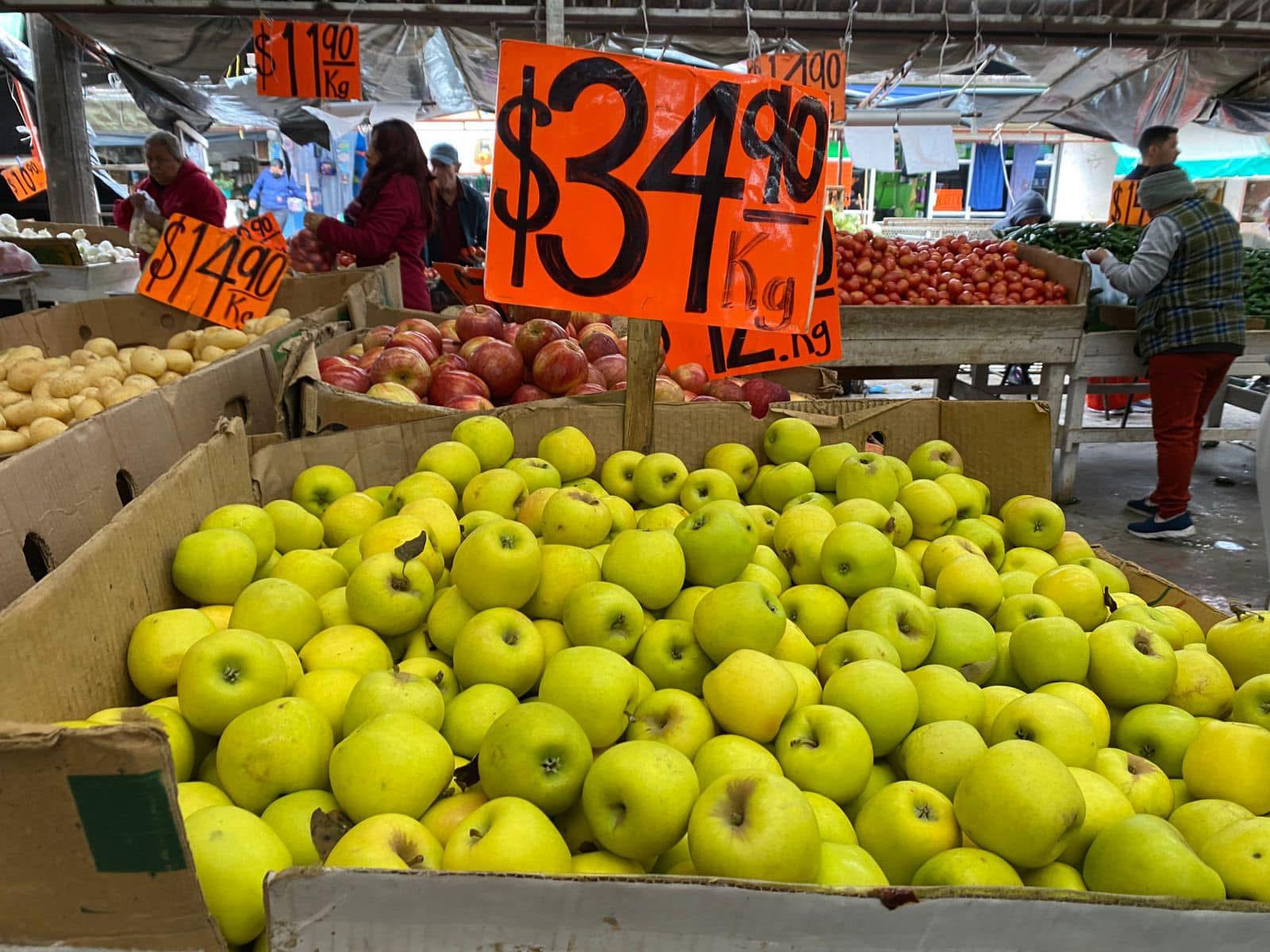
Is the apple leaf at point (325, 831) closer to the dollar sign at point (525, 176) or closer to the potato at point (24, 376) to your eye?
the dollar sign at point (525, 176)

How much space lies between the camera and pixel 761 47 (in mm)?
Result: 6383

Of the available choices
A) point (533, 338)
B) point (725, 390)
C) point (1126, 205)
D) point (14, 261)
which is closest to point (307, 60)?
point (14, 261)

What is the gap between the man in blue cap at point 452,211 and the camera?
7059mm

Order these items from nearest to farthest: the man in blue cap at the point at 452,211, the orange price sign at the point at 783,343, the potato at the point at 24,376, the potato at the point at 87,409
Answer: the orange price sign at the point at 783,343
the potato at the point at 87,409
the potato at the point at 24,376
the man in blue cap at the point at 452,211

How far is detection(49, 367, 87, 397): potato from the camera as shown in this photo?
A: 3045 millimetres

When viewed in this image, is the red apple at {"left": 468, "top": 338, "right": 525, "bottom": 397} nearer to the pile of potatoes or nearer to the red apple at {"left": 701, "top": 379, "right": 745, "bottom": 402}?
the red apple at {"left": 701, "top": 379, "right": 745, "bottom": 402}

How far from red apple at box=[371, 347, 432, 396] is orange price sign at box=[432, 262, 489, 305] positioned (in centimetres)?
166

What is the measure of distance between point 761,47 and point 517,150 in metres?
5.12

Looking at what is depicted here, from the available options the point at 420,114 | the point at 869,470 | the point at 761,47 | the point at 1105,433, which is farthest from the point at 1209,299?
the point at 420,114

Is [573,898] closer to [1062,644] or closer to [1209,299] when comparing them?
[1062,644]

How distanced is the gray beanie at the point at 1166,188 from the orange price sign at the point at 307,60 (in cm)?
501

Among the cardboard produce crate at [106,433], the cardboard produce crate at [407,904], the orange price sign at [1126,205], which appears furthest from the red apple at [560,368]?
the orange price sign at [1126,205]

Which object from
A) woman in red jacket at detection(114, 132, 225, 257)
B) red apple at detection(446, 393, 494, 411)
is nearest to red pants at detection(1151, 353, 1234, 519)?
red apple at detection(446, 393, 494, 411)

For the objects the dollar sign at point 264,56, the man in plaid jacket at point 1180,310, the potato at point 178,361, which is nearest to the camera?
the potato at point 178,361
